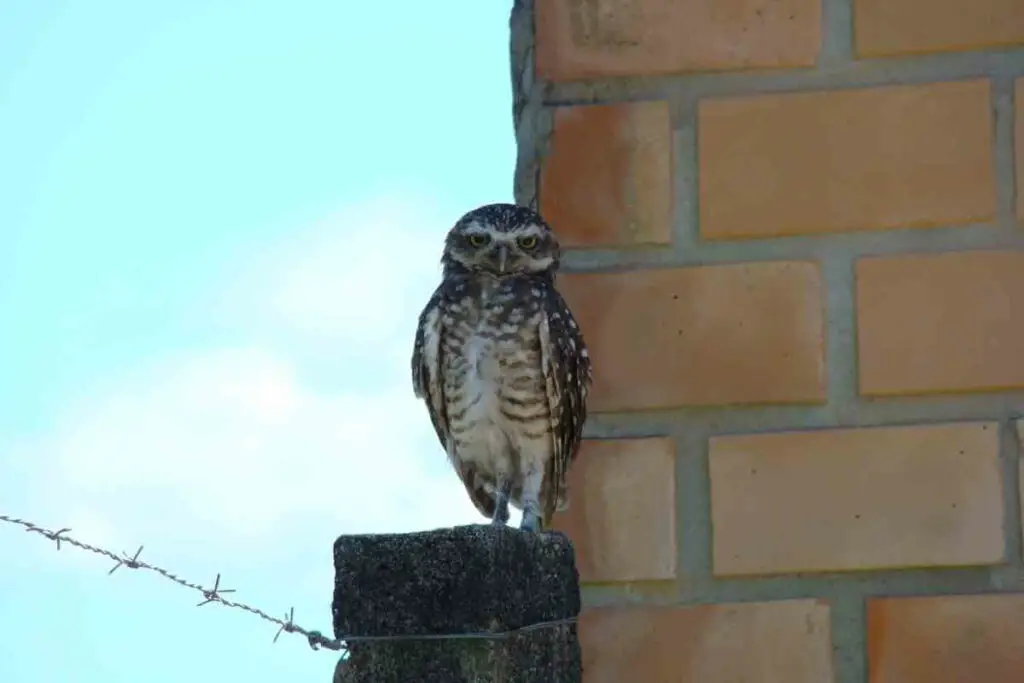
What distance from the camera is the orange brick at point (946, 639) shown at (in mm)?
2631

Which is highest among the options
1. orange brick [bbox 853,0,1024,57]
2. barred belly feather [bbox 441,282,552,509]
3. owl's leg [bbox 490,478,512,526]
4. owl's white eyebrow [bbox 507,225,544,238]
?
orange brick [bbox 853,0,1024,57]

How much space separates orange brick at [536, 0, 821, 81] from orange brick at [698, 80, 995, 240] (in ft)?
0.24

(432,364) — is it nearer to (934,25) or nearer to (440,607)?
(934,25)

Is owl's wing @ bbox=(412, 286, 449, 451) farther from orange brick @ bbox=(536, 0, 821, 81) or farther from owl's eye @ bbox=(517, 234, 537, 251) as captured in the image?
orange brick @ bbox=(536, 0, 821, 81)

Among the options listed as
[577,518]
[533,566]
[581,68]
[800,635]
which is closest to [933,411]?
[800,635]

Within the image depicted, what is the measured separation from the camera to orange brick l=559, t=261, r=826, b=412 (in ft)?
8.98

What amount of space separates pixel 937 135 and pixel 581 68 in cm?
59

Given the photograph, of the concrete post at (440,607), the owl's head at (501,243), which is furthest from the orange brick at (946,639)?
the concrete post at (440,607)

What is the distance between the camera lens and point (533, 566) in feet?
5.82

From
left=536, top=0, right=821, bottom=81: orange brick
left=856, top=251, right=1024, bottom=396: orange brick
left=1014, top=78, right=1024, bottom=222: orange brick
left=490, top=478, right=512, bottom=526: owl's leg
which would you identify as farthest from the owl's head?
left=1014, top=78, right=1024, bottom=222: orange brick

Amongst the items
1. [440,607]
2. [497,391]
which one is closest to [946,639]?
[497,391]

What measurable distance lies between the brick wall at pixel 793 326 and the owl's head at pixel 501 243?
47 millimetres

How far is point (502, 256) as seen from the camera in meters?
3.04

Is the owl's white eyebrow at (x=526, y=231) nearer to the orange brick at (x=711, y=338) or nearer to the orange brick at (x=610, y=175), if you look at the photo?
the orange brick at (x=610, y=175)
